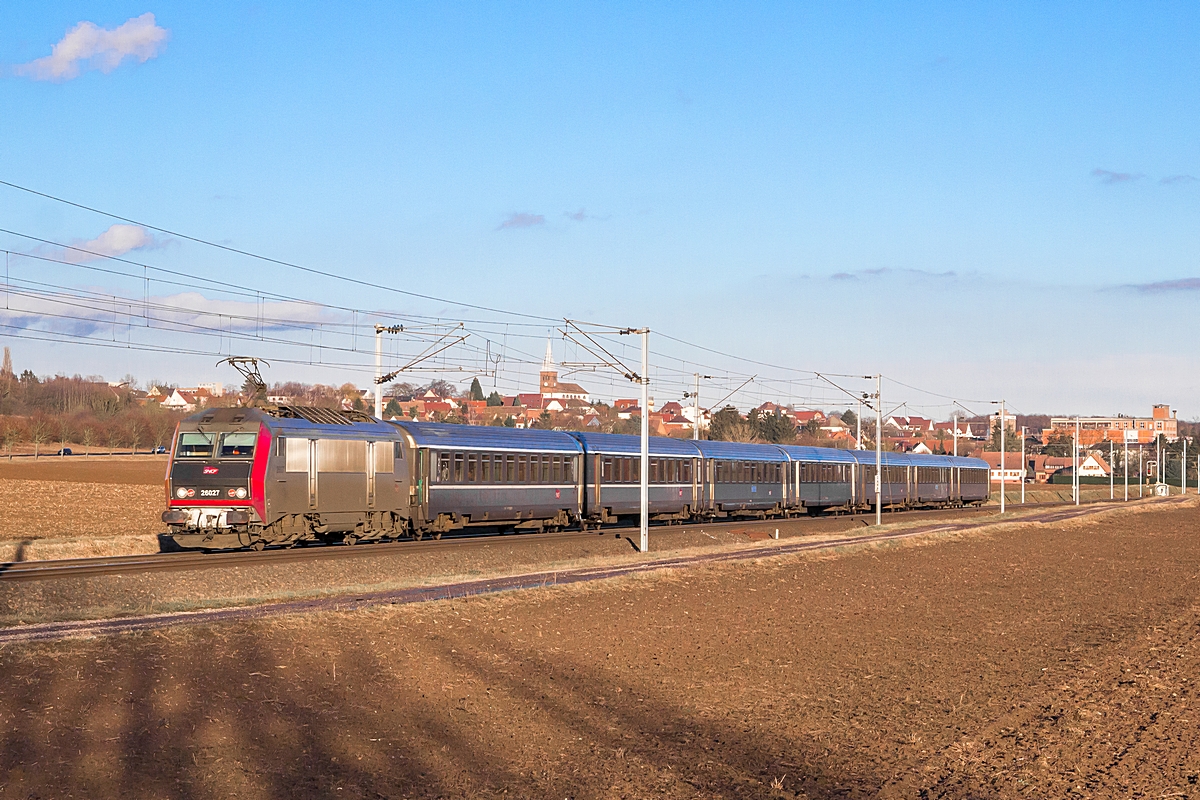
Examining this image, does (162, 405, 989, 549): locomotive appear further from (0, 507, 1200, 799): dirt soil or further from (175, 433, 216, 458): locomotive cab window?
(0, 507, 1200, 799): dirt soil

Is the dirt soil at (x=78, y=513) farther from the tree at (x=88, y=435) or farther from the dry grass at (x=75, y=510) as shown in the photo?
the tree at (x=88, y=435)

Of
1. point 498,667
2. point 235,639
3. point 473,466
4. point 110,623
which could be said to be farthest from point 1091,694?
point 473,466

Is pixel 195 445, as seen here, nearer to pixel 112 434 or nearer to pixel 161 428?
pixel 161 428

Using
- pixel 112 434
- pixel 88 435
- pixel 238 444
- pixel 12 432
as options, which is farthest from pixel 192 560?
pixel 112 434

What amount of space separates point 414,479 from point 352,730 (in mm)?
22832

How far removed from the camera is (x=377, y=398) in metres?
40.0

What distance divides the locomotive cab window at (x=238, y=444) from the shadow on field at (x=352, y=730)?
13100mm

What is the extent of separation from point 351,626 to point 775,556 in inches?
745

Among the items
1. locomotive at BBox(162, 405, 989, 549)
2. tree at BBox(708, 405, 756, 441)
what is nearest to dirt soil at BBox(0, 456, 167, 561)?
locomotive at BBox(162, 405, 989, 549)

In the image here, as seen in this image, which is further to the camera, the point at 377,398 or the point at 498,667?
the point at 377,398

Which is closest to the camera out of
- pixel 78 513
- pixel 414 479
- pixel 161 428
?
pixel 414 479

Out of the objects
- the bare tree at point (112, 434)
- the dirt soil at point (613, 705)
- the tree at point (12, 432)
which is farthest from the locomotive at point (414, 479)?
the bare tree at point (112, 434)

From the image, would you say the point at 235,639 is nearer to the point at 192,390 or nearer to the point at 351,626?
the point at 351,626

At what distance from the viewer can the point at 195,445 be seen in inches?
1161
